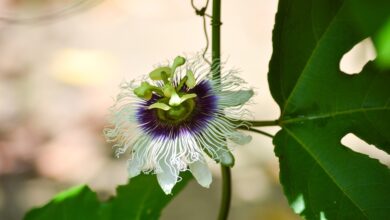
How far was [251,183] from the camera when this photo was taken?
76.5 inches

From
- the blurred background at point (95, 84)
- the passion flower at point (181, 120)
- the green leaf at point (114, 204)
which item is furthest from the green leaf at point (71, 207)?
the blurred background at point (95, 84)

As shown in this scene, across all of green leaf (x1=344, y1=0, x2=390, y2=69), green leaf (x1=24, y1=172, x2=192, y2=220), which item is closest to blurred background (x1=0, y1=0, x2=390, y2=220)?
green leaf (x1=24, y1=172, x2=192, y2=220)

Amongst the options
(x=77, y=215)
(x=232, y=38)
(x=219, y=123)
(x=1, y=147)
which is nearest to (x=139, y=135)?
(x=219, y=123)

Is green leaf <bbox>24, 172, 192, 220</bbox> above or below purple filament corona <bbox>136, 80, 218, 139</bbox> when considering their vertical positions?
below

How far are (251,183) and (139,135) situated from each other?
1.15 metres

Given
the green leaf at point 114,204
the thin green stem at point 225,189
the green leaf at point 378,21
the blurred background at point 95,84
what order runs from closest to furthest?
the green leaf at point 378,21
the thin green stem at point 225,189
the green leaf at point 114,204
the blurred background at point 95,84

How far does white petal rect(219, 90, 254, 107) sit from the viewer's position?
799 millimetres

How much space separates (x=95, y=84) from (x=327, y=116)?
1.41m

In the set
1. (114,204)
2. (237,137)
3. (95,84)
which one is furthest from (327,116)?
(95,84)

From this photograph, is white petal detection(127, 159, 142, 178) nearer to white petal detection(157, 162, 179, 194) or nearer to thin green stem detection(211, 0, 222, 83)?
white petal detection(157, 162, 179, 194)

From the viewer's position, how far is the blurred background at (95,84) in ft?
6.37

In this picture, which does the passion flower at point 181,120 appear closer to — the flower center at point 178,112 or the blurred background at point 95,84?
the flower center at point 178,112

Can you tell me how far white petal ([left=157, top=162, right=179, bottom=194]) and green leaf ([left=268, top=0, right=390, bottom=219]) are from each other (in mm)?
134

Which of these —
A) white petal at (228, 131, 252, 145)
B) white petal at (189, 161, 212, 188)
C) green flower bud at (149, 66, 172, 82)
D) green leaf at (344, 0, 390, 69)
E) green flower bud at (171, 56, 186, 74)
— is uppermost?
green leaf at (344, 0, 390, 69)
